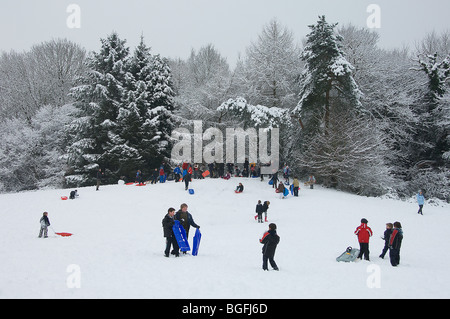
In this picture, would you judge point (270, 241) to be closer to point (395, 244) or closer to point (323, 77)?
point (395, 244)

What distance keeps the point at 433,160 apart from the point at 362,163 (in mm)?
10270

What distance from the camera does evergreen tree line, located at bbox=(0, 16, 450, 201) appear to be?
81.9 ft

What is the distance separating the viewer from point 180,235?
10461 millimetres

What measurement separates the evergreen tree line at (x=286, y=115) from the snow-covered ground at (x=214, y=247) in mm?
5153

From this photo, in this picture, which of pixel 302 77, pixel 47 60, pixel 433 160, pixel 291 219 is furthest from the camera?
pixel 47 60

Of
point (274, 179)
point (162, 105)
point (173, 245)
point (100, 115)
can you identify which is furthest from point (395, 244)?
point (100, 115)

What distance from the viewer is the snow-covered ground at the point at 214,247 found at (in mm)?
7762

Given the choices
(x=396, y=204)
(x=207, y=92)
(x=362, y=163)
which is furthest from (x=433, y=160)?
(x=207, y=92)

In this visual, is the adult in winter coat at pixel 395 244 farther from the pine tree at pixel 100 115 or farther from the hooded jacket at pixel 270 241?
the pine tree at pixel 100 115

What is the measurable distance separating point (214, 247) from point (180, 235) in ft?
8.06

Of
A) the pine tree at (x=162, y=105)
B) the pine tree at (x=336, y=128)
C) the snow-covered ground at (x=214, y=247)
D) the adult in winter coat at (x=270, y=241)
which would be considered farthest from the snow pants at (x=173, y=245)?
the pine tree at (x=162, y=105)

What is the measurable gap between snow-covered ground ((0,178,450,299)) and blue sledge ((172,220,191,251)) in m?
0.44
